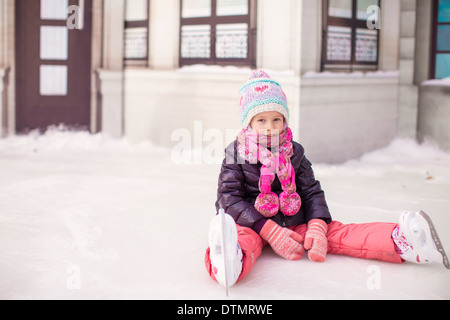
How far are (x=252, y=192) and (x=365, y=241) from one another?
64 centimetres

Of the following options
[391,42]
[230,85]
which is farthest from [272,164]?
[391,42]

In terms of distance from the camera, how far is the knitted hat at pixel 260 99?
3.09 metres

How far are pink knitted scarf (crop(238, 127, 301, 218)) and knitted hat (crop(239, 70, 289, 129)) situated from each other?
4.2 inches

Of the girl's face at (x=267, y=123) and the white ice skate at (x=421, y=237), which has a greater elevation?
the girl's face at (x=267, y=123)

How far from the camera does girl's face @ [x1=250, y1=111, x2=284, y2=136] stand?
10.2ft

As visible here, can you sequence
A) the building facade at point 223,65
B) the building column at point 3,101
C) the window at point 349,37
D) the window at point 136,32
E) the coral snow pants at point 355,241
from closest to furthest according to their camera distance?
the coral snow pants at point 355,241 → the building facade at point 223,65 → the window at point 349,37 → the window at point 136,32 → the building column at point 3,101

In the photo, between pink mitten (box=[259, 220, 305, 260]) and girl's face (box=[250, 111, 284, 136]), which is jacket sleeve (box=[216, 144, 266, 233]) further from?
girl's face (box=[250, 111, 284, 136])

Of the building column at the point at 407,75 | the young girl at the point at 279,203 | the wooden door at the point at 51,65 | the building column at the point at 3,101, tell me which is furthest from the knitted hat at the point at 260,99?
the building column at the point at 3,101

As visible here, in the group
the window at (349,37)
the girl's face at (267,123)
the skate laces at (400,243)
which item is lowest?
the skate laces at (400,243)

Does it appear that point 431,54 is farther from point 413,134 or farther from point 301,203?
point 301,203

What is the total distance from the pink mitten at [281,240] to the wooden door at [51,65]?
5.92 metres

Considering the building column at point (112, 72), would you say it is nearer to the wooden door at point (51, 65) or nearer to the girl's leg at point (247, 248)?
the wooden door at point (51, 65)

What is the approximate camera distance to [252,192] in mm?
3172

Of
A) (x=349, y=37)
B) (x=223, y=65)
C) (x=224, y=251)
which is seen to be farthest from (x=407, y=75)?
(x=224, y=251)
